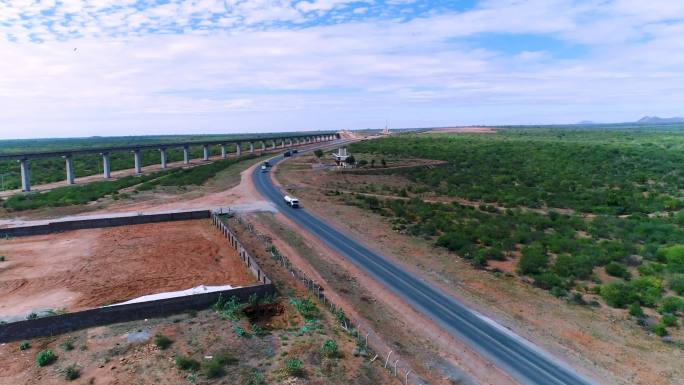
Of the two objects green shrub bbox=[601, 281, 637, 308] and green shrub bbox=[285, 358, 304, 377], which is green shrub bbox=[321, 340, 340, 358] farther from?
green shrub bbox=[601, 281, 637, 308]

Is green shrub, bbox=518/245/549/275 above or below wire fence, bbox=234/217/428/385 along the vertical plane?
above

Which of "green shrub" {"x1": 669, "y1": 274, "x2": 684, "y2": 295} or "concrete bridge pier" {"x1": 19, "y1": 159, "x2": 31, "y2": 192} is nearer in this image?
"green shrub" {"x1": 669, "y1": 274, "x2": 684, "y2": 295}

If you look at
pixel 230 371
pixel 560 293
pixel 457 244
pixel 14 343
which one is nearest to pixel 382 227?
pixel 457 244

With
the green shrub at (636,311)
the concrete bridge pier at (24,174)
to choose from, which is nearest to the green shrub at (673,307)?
the green shrub at (636,311)

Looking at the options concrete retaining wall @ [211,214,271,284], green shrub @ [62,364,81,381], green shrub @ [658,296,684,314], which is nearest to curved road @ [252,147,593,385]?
concrete retaining wall @ [211,214,271,284]

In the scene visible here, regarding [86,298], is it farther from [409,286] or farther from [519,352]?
[519,352]

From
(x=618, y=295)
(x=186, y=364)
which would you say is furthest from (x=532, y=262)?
Answer: (x=186, y=364)
